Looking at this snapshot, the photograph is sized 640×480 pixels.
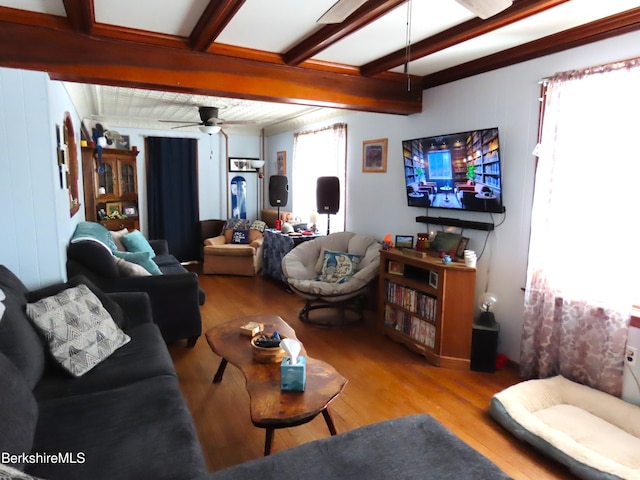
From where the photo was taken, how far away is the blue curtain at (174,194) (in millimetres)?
6711

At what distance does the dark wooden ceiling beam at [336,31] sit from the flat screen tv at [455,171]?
1.31m

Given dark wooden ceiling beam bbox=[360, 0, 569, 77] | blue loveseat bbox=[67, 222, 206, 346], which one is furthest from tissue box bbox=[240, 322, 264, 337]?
dark wooden ceiling beam bbox=[360, 0, 569, 77]

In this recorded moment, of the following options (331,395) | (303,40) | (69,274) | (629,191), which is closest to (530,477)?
(331,395)

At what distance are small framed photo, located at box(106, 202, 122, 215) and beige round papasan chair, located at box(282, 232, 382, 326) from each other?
9.17 feet

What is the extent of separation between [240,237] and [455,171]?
376 centimetres

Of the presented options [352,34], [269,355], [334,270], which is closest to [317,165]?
[334,270]

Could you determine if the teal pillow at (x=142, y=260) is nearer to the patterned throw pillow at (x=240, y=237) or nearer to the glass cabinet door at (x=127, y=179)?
the glass cabinet door at (x=127, y=179)

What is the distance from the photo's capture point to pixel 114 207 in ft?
18.8

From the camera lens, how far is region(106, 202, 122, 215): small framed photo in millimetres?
5641

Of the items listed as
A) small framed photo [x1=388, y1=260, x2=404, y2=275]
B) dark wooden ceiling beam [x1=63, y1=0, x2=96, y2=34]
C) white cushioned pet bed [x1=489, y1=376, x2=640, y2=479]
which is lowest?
white cushioned pet bed [x1=489, y1=376, x2=640, y2=479]

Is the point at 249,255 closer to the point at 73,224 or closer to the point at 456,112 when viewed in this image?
the point at 73,224

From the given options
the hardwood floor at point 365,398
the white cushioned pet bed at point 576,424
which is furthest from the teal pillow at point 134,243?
the white cushioned pet bed at point 576,424

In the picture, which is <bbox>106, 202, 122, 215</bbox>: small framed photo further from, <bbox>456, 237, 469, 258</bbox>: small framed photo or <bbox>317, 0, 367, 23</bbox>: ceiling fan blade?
<bbox>317, 0, 367, 23</bbox>: ceiling fan blade

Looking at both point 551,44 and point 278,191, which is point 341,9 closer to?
point 551,44
